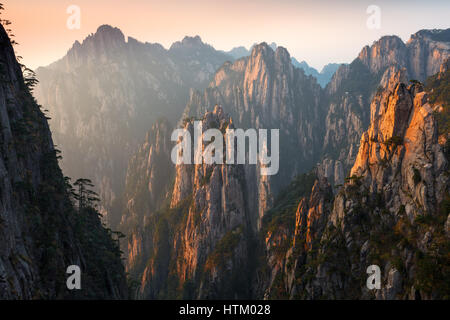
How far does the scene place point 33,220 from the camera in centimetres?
4722

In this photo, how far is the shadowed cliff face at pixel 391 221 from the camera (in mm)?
48969

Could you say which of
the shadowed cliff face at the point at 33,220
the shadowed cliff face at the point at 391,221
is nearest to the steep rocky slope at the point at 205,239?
the shadowed cliff face at the point at 391,221

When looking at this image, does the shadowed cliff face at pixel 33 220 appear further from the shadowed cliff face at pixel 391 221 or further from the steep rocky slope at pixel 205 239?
the steep rocky slope at pixel 205 239

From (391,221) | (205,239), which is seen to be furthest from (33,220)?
(205,239)

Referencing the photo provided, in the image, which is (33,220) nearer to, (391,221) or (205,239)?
(391,221)

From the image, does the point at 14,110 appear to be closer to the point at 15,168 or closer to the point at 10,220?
the point at 15,168

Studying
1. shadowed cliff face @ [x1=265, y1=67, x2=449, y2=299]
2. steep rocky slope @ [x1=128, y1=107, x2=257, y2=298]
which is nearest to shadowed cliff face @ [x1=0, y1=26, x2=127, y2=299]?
shadowed cliff face @ [x1=265, y1=67, x2=449, y2=299]

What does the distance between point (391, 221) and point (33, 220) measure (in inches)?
2228

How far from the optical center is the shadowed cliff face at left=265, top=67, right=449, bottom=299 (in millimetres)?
48969

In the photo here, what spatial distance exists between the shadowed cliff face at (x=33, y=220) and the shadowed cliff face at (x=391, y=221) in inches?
1688

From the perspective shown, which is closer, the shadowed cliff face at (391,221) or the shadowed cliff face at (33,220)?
the shadowed cliff face at (33,220)

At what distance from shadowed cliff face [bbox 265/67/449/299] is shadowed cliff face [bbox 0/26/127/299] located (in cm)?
4288

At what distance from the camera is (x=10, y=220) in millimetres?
39375
